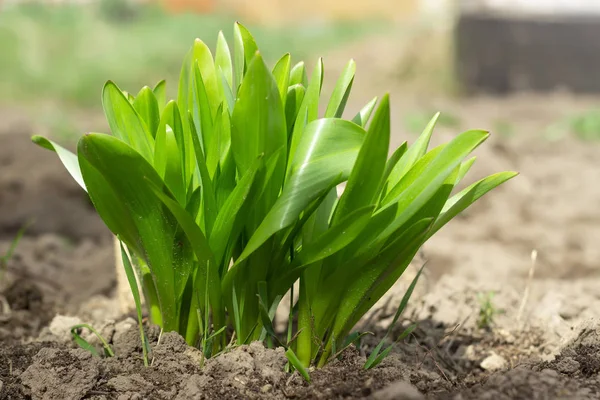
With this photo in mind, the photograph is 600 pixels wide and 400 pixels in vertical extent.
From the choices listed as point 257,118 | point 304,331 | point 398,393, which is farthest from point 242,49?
point 398,393

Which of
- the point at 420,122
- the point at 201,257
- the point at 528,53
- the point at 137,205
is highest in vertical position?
the point at 137,205

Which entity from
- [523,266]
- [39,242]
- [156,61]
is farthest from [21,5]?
[523,266]

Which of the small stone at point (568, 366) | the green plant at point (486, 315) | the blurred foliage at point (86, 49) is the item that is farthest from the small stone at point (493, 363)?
the blurred foliage at point (86, 49)

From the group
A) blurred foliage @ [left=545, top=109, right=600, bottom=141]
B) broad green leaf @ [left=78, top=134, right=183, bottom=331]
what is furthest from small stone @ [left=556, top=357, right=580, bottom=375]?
blurred foliage @ [left=545, top=109, right=600, bottom=141]

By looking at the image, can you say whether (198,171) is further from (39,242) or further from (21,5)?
(21,5)

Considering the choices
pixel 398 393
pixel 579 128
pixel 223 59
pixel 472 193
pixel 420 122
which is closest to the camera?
pixel 398 393

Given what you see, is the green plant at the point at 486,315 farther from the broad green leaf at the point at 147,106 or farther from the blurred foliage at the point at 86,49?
the blurred foliage at the point at 86,49

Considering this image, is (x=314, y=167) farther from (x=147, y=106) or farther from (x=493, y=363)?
(x=493, y=363)
